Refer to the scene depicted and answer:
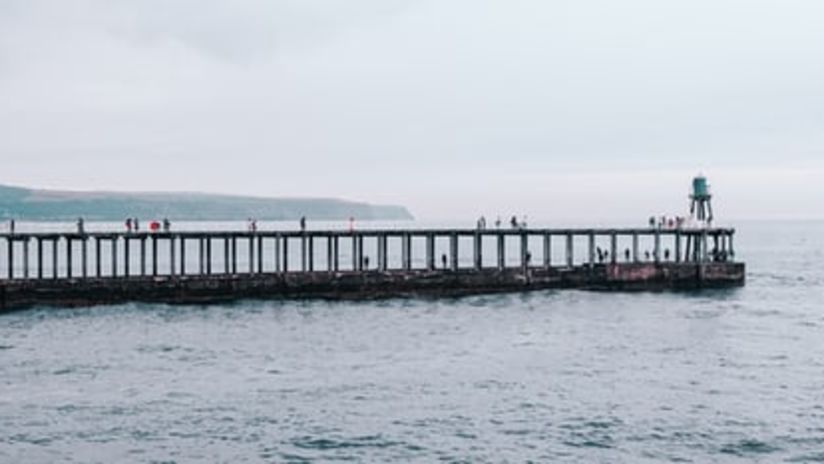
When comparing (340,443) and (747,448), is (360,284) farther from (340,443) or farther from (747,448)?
(747,448)

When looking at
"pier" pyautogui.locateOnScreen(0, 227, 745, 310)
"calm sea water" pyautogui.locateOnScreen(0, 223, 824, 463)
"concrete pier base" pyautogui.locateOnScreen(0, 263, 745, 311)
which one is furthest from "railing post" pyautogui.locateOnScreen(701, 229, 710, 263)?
"calm sea water" pyautogui.locateOnScreen(0, 223, 824, 463)

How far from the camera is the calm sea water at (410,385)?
33469mm

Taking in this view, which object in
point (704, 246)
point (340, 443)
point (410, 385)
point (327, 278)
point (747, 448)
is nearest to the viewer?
point (747, 448)

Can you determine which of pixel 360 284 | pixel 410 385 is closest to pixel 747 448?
pixel 410 385

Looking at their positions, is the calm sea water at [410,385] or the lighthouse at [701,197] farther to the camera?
the lighthouse at [701,197]

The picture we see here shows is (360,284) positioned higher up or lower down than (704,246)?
lower down

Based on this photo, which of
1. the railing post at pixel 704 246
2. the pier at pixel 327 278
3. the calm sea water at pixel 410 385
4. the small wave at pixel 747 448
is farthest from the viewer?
the railing post at pixel 704 246

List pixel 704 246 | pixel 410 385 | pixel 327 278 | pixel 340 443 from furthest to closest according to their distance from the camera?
pixel 704 246
pixel 327 278
pixel 410 385
pixel 340 443

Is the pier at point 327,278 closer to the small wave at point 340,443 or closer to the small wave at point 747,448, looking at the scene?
the small wave at point 340,443

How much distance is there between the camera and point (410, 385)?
43.3 m

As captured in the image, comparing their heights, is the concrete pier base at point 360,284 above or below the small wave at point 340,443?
above

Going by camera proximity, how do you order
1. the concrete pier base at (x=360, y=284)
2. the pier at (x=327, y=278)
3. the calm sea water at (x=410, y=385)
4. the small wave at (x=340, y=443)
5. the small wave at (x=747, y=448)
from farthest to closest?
the pier at (x=327, y=278) → the concrete pier base at (x=360, y=284) → the calm sea water at (x=410, y=385) → the small wave at (x=340, y=443) → the small wave at (x=747, y=448)

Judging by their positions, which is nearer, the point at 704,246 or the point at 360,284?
the point at 360,284

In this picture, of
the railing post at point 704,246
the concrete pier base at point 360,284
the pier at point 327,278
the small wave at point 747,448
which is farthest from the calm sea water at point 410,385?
the railing post at point 704,246
